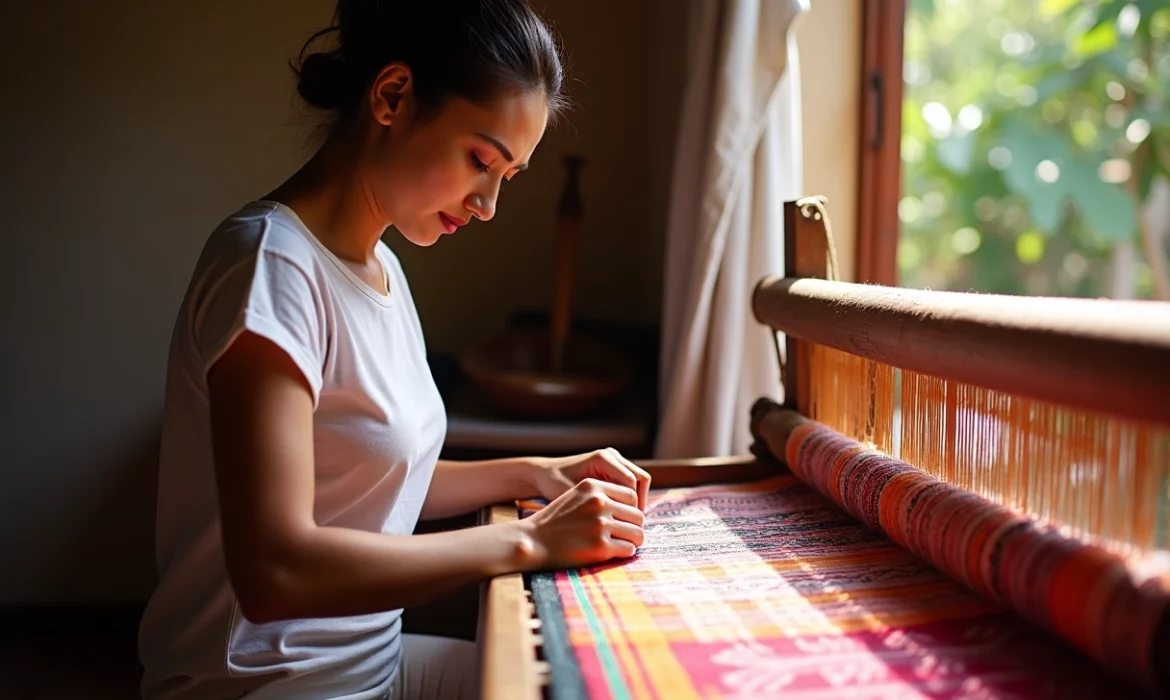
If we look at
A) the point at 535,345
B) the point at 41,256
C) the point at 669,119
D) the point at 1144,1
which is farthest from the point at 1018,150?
the point at 41,256

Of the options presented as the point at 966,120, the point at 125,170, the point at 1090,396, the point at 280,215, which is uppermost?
the point at 966,120

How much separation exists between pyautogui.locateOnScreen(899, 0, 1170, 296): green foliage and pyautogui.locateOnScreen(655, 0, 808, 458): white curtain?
2.75 feet

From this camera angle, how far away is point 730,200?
60.2 inches

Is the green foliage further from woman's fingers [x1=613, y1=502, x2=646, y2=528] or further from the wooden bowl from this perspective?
woman's fingers [x1=613, y1=502, x2=646, y2=528]

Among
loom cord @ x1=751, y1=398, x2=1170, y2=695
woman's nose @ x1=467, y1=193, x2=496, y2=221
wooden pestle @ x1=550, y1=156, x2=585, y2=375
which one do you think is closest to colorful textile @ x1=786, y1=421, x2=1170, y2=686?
loom cord @ x1=751, y1=398, x2=1170, y2=695

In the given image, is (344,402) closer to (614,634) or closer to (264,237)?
(264,237)

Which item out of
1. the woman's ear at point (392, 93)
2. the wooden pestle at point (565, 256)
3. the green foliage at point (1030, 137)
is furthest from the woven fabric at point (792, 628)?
the green foliage at point (1030, 137)

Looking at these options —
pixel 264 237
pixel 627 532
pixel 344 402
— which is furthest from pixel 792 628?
pixel 264 237

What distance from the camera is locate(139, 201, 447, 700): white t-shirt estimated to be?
862 millimetres

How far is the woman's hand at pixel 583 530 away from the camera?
85cm

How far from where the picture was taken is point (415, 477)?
1.05 m

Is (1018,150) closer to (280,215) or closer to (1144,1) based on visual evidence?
(1144,1)

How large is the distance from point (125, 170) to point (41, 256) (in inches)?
10.9

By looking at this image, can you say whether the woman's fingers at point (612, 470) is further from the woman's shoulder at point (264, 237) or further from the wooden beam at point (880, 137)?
the wooden beam at point (880, 137)
